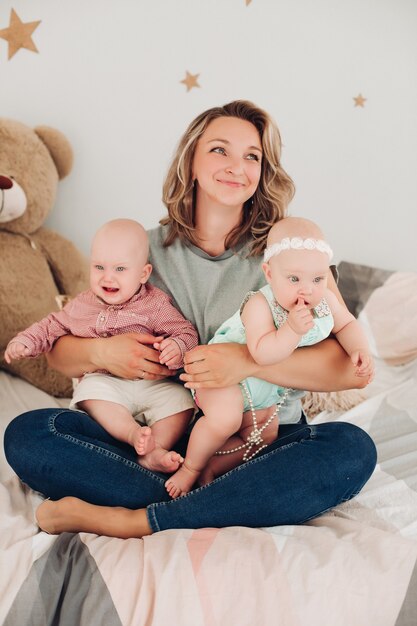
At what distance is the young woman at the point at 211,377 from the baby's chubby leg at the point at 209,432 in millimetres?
33

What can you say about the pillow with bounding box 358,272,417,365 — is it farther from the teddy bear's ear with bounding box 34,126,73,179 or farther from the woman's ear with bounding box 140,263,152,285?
the teddy bear's ear with bounding box 34,126,73,179

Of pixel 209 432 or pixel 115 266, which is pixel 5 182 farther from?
pixel 209 432

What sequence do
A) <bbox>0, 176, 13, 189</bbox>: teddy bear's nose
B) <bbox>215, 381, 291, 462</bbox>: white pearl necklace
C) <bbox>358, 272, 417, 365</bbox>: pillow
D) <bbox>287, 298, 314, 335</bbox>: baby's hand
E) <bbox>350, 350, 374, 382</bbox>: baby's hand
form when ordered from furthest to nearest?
<bbox>358, 272, 417, 365</bbox>: pillow → <bbox>0, 176, 13, 189</bbox>: teddy bear's nose → <bbox>215, 381, 291, 462</bbox>: white pearl necklace → <bbox>350, 350, 374, 382</bbox>: baby's hand → <bbox>287, 298, 314, 335</bbox>: baby's hand

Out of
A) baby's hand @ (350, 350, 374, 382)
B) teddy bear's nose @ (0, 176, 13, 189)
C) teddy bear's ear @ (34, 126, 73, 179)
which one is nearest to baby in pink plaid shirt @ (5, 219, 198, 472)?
baby's hand @ (350, 350, 374, 382)

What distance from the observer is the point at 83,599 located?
1011 millimetres

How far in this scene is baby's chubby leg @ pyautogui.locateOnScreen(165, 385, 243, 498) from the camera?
48.6 inches

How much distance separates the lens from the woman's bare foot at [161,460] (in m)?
1.26

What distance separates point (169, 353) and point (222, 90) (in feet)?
3.86

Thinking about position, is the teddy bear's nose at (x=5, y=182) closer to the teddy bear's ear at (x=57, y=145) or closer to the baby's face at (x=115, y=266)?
the teddy bear's ear at (x=57, y=145)

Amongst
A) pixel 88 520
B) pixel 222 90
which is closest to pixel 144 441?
pixel 88 520

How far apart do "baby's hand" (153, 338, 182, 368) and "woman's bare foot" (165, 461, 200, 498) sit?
194 mm

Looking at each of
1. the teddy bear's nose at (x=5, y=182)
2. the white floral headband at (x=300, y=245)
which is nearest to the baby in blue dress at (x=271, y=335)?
the white floral headband at (x=300, y=245)

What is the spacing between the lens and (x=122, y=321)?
139 cm

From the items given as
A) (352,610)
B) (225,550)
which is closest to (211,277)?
(225,550)
